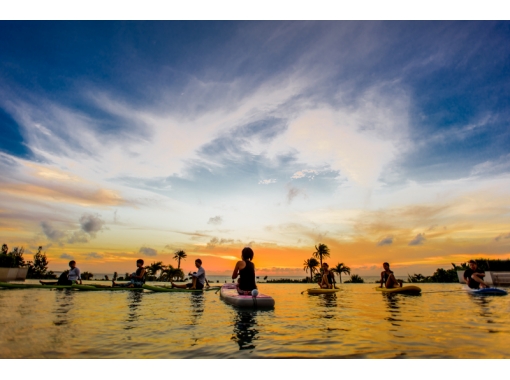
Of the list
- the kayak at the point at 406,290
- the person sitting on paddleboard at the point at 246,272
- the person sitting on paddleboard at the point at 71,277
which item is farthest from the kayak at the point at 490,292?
the person sitting on paddleboard at the point at 71,277

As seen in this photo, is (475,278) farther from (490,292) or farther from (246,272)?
(246,272)

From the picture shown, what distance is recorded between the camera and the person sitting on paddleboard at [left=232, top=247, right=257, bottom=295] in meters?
12.4

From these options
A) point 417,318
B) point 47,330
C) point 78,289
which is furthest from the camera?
point 78,289

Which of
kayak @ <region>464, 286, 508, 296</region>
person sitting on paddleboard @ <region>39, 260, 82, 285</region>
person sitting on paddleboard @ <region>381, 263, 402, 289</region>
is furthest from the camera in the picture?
person sitting on paddleboard @ <region>39, 260, 82, 285</region>

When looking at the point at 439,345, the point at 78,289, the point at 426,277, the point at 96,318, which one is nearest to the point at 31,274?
the point at 78,289

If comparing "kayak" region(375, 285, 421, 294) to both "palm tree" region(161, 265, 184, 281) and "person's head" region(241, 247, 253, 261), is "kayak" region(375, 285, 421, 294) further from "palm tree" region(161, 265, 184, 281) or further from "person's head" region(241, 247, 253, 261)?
"palm tree" region(161, 265, 184, 281)

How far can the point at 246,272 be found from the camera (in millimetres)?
12648

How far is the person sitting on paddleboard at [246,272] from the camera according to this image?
12.4 m

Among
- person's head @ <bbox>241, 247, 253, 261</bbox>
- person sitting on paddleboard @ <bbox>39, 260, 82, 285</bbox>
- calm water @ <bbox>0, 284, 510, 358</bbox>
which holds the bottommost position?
calm water @ <bbox>0, 284, 510, 358</bbox>

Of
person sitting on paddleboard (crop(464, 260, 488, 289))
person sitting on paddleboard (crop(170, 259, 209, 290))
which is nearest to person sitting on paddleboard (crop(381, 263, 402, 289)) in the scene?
person sitting on paddleboard (crop(464, 260, 488, 289))

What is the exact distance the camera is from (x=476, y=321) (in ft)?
27.5
